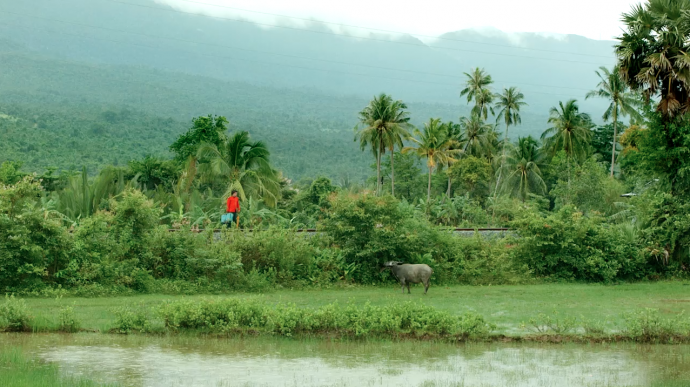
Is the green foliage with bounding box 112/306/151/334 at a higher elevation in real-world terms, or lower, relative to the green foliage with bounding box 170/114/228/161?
higher

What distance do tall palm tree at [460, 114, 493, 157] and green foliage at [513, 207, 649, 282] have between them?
62312 millimetres

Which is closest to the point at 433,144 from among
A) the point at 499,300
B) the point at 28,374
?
the point at 499,300

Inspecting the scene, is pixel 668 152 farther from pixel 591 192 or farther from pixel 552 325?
pixel 591 192

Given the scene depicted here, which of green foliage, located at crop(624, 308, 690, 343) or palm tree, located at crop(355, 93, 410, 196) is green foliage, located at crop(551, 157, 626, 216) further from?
green foliage, located at crop(624, 308, 690, 343)

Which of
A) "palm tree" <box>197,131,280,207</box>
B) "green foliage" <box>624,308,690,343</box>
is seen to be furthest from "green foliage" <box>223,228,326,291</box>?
"palm tree" <box>197,131,280,207</box>

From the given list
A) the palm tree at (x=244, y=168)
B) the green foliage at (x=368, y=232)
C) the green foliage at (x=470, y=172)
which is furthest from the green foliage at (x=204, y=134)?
the green foliage at (x=368, y=232)

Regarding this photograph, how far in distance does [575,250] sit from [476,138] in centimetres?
6370

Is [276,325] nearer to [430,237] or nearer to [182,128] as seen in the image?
[430,237]

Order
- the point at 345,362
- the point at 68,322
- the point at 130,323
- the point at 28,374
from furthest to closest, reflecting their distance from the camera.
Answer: the point at 68,322 → the point at 130,323 → the point at 345,362 → the point at 28,374

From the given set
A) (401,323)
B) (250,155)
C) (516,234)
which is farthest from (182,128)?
(401,323)

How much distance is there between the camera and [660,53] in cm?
2169

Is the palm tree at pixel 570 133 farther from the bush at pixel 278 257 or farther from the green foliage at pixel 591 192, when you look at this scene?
the bush at pixel 278 257

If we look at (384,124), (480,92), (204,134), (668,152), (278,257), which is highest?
(668,152)

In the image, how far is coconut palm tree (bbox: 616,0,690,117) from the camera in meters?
21.4
